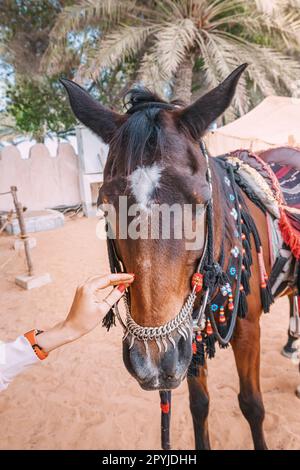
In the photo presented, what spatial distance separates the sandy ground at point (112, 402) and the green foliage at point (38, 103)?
419 inches

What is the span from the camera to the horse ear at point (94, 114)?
1401mm

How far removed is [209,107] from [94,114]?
0.52m

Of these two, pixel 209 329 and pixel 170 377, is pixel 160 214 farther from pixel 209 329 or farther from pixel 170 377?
pixel 209 329

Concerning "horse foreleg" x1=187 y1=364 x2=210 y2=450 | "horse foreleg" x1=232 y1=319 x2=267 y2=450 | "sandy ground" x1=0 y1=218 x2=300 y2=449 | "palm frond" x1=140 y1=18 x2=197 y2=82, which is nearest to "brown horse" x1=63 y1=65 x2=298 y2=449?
"horse foreleg" x1=232 y1=319 x2=267 y2=450

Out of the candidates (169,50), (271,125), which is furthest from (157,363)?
(169,50)

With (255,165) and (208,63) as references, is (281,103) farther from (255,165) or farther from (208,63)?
(255,165)

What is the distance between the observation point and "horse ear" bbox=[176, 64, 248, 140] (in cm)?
122

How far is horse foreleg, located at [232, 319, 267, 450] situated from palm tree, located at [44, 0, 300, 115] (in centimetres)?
703

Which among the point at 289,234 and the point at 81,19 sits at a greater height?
the point at 81,19

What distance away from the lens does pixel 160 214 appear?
43.8 inches

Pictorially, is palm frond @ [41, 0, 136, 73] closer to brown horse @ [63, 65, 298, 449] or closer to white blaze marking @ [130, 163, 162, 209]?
brown horse @ [63, 65, 298, 449]

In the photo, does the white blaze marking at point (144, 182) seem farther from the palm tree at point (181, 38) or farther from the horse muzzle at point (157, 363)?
the palm tree at point (181, 38)

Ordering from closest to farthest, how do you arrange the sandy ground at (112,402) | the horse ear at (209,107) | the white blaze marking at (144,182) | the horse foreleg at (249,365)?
the white blaze marking at (144,182), the horse ear at (209,107), the horse foreleg at (249,365), the sandy ground at (112,402)

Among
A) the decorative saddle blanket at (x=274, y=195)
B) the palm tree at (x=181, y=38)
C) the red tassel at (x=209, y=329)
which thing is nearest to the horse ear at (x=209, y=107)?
the decorative saddle blanket at (x=274, y=195)
